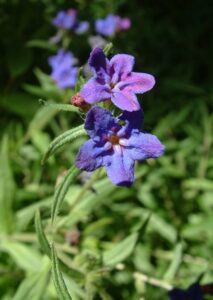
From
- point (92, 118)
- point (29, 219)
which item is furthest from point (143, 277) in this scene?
point (92, 118)

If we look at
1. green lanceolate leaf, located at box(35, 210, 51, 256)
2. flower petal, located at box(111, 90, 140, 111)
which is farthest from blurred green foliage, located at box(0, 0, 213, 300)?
flower petal, located at box(111, 90, 140, 111)

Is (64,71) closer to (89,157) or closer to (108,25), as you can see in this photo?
(108,25)

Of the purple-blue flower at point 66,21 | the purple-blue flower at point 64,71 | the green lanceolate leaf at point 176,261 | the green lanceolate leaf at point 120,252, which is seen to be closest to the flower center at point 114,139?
the green lanceolate leaf at point 120,252

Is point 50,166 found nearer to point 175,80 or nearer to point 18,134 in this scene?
point 18,134

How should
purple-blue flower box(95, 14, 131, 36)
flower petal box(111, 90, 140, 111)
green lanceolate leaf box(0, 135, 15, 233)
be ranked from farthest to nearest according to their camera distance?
purple-blue flower box(95, 14, 131, 36)
green lanceolate leaf box(0, 135, 15, 233)
flower petal box(111, 90, 140, 111)

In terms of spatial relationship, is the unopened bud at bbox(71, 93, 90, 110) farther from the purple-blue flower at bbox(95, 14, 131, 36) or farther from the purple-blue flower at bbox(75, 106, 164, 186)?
the purple-blue flower at bbox(95, 14, 131, 36)

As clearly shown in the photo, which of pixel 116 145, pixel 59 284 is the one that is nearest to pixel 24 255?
pixel 59 284
